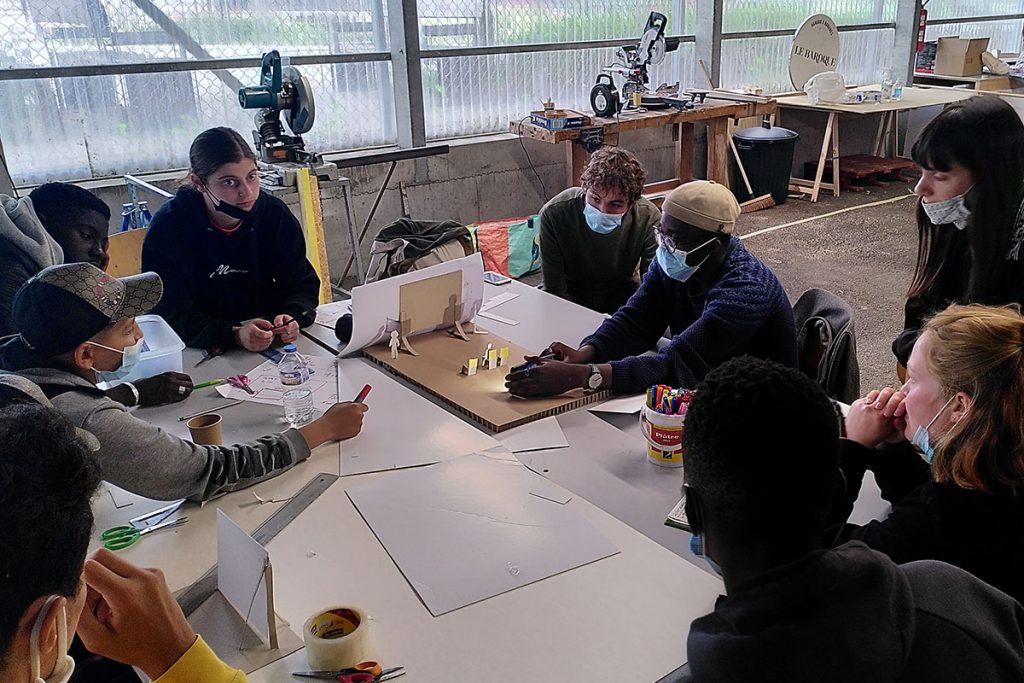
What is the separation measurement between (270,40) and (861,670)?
481cm

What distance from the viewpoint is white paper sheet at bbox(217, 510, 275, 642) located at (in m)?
1.22

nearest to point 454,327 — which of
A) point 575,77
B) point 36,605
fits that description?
point 36,605

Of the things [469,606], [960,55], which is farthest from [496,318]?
[960,55]

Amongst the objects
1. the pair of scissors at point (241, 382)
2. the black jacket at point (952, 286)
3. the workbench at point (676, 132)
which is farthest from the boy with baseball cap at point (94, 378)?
the workbench at point (676, 132)

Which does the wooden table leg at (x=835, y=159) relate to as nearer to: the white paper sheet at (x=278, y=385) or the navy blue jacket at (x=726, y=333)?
the navy blue jacket at (x=726, y=333)

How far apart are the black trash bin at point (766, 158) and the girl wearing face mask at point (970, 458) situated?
5.40m

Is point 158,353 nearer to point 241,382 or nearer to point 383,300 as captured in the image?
point 241,382

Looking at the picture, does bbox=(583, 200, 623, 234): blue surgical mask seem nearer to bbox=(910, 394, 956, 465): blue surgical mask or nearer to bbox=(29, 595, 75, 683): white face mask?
bbox=(910, 394, 956, 465): blue surgical mask

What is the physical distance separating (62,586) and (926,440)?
1.36 metres

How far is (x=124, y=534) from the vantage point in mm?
1512

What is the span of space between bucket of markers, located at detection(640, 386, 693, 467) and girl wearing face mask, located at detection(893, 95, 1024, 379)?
85cm

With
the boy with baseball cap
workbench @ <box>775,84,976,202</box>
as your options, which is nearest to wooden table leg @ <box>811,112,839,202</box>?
workbench @ <box>775,84,976,202</box>

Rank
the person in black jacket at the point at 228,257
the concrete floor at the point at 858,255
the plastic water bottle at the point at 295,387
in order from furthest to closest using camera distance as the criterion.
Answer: the concrete floor at the point at 858,255 < the person in black jacket at the point at 228,257 < the plastic water bottle at the point at 295,387

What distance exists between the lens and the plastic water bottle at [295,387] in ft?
6.46
